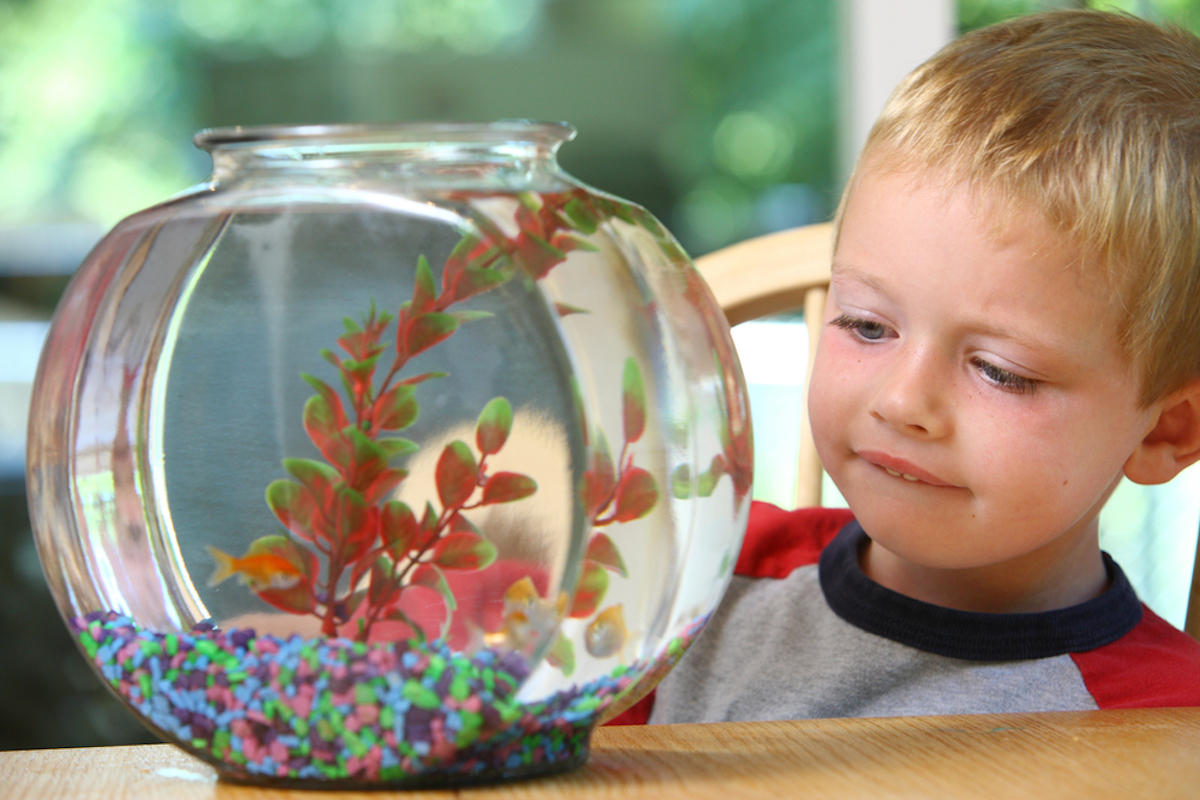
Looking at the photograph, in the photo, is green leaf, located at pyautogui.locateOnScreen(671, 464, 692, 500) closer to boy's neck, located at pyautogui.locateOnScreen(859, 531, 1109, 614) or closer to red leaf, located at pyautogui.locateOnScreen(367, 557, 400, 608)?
red leaf, located at pyautogui.locateOnScreen(367, 557, 400, 608)

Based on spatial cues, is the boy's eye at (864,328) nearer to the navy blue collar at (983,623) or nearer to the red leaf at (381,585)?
the navy blue collar at (983,623)

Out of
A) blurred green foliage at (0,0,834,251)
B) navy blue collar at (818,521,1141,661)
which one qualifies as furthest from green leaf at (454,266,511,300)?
blurred green foliage at (0,0,834,251)

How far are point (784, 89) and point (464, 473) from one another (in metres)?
1.92

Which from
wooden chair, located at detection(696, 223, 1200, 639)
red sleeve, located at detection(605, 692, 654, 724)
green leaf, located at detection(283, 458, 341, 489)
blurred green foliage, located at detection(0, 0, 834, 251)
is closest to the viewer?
green leaf, located at detection(283, 458, 341, 489)

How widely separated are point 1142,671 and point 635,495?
539 millimetres

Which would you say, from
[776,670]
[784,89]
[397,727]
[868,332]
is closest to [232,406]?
[397,727]

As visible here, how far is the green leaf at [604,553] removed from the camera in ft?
1.53

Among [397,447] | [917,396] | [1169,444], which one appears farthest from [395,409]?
[1169,444]

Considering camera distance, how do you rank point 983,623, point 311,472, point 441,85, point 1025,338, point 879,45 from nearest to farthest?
point 311,472, point 1025,338, point 983,623, point 879,45, point 441,85

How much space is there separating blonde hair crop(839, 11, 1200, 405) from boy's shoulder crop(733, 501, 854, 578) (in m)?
0.34

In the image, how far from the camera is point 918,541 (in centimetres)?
82

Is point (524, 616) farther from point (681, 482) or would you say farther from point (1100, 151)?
point (1100, 151)

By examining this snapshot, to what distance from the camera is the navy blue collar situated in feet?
2.82

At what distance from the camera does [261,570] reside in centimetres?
45
